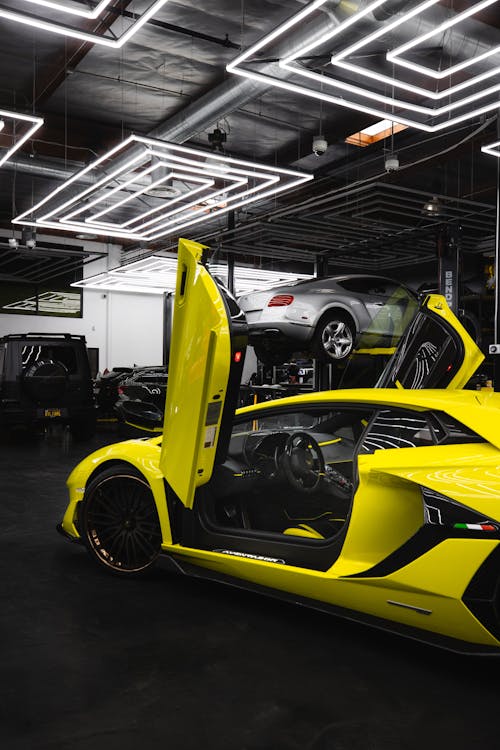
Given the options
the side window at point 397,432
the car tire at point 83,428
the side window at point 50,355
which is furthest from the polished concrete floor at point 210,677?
the car tire at point 83,428

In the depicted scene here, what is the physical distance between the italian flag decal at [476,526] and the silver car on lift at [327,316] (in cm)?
563

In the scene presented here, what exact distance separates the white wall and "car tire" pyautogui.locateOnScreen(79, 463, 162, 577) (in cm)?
1878

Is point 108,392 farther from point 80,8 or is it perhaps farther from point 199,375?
point 199,375

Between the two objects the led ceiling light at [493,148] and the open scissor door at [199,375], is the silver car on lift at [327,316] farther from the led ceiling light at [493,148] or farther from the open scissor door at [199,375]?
the open scissor door at [199,375]

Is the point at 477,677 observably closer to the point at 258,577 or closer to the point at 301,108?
the point at 258,577

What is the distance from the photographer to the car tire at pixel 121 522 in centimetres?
380

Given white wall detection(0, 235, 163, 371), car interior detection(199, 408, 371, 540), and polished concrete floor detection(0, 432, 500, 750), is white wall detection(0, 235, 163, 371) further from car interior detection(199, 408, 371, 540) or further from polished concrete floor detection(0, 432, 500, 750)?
polished concrete floor detection(0, 432, 500, 750)

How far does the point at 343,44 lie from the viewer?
18.7 feet

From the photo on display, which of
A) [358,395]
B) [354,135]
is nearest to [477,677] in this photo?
[358,395]

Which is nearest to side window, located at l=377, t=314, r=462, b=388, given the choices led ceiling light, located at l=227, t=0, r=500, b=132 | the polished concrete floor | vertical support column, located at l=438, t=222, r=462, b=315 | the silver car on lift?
the polished concrete floor

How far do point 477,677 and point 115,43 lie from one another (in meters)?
5.30

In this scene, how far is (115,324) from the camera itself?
23281 mm

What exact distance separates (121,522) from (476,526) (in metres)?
2.19

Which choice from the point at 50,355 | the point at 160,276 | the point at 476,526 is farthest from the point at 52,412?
the point at 476,526
